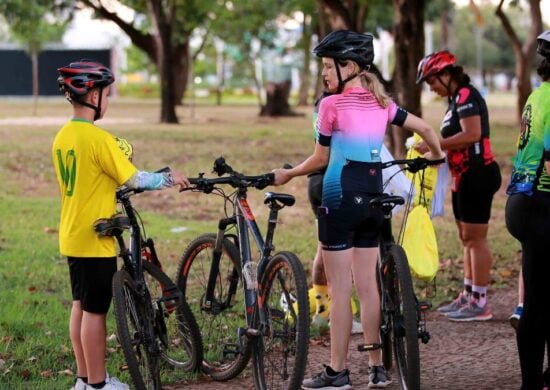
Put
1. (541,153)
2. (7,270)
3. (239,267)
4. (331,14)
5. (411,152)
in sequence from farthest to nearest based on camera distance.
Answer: (331,14), (7,270), (411,152), (239,267), (541,153)

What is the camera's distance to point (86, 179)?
18.8ft

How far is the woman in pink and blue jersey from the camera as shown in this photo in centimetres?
593

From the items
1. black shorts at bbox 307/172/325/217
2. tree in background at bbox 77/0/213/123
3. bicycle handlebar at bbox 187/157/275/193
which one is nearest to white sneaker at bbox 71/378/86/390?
bicycle handlebar at bbox 187/157/275/193

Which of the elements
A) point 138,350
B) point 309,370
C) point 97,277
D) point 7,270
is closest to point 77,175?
point 97,277

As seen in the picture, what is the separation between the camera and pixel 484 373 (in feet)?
21.9

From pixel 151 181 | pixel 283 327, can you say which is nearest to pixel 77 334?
pixel 151 181

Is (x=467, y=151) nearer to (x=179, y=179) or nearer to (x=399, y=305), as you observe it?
(x=399, y=305)

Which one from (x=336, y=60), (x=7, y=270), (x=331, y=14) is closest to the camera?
(x=336, y=60)

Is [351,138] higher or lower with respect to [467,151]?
higher

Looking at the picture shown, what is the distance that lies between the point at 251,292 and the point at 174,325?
682mm

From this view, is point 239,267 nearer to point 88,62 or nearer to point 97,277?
point 97,277

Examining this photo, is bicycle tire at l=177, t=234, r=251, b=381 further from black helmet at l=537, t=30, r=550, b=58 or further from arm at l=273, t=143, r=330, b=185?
black helmet at l=537, t=30, r=550, b=58

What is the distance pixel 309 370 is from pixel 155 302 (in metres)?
1.21

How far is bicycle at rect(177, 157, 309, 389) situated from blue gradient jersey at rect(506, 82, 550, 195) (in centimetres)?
117
